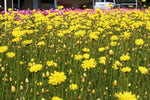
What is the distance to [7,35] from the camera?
18.7ft

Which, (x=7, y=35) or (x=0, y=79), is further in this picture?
(x=7, y=35)

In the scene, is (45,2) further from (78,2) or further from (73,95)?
(73,95)

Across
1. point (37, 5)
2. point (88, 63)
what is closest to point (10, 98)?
point (88, 63)

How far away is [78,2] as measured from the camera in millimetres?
28156

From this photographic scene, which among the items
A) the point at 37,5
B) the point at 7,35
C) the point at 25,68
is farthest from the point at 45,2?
the point at 25,68

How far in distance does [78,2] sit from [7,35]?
23.1 meters

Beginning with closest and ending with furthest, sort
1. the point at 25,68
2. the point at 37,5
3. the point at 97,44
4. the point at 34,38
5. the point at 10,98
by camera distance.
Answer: the point at 10,98, the point at 25,68, the point at 97,44, the point at 34,38, the point at 37,5

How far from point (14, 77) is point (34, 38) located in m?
2.21

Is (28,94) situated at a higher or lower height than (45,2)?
lower

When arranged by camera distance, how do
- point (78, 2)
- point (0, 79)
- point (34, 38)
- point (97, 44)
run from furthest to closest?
point (78, 2) → point (34, 38) → point (97, 44) → point (0, 79)

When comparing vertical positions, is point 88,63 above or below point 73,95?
above

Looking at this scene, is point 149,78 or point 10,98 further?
point 149,78

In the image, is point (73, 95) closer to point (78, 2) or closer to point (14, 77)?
point (14, 77)

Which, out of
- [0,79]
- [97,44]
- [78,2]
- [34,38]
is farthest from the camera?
[78,2]
